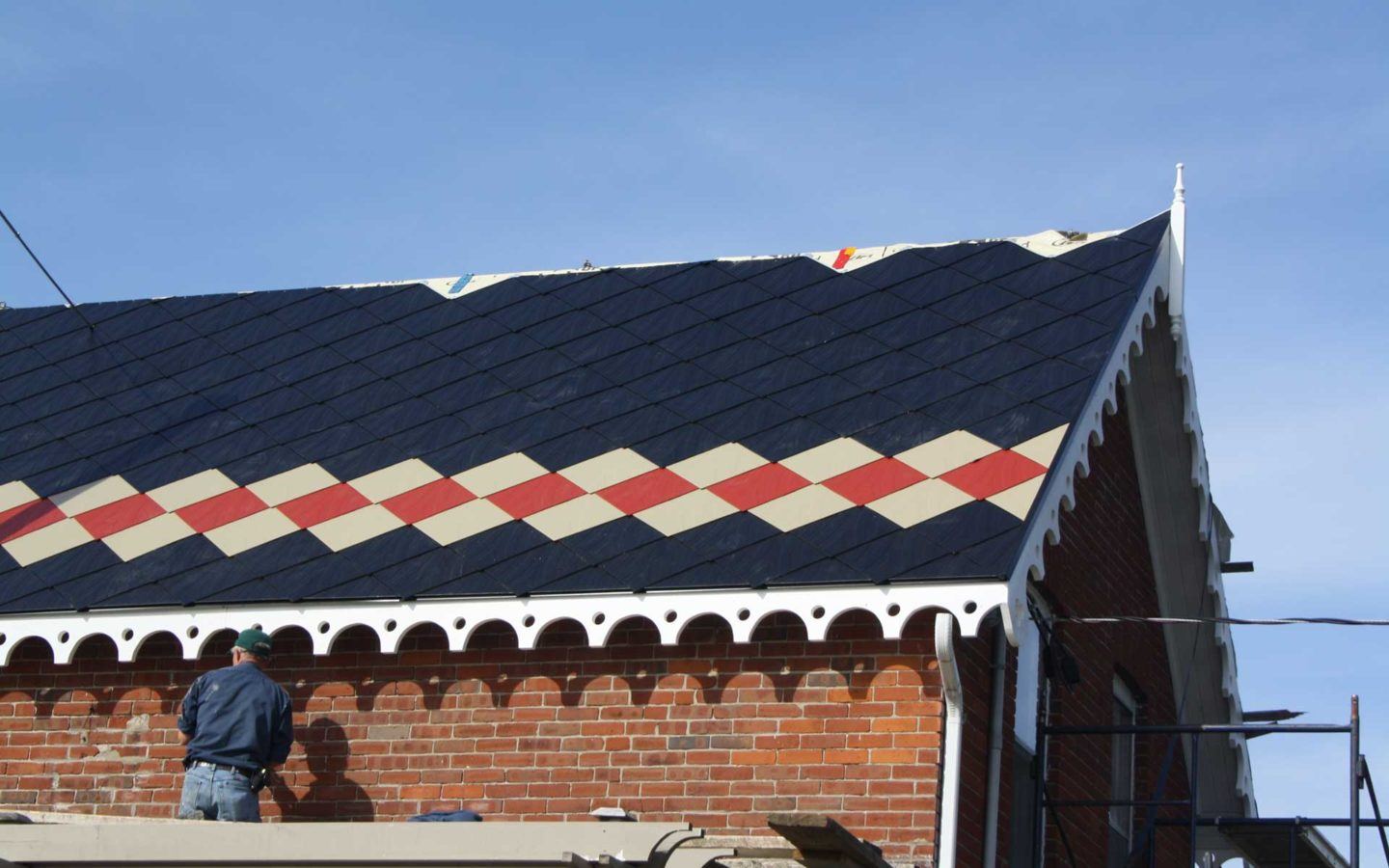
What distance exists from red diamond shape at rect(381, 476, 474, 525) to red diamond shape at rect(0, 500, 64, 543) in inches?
87.2

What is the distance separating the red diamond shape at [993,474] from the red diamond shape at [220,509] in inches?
161

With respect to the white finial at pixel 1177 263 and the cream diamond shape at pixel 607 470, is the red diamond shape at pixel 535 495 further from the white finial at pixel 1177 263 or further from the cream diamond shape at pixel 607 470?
the white finial at pixel 1177 263

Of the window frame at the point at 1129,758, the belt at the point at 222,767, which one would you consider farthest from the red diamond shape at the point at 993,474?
the belt at the point at 222,767

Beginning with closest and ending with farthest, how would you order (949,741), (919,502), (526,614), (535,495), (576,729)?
(949,741), (526,614), (919,502), (576,729), (535,495)

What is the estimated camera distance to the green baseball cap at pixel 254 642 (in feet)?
34.8

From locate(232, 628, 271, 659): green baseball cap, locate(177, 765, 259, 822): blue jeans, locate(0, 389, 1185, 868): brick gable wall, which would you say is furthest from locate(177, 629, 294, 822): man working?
locate(0, 389, 1185, 868): brick gable wall

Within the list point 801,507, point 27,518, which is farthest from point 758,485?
point 27,518

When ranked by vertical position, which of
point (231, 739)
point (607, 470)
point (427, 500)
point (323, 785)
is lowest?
point (323, 785)

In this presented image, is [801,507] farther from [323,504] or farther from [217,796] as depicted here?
[217,796]

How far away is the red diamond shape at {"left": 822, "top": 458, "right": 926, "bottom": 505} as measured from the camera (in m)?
10.8

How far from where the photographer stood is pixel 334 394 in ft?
44.0

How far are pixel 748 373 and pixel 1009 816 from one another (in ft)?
10.3

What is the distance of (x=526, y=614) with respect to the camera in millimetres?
10438

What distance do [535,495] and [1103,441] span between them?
3.23 meters
